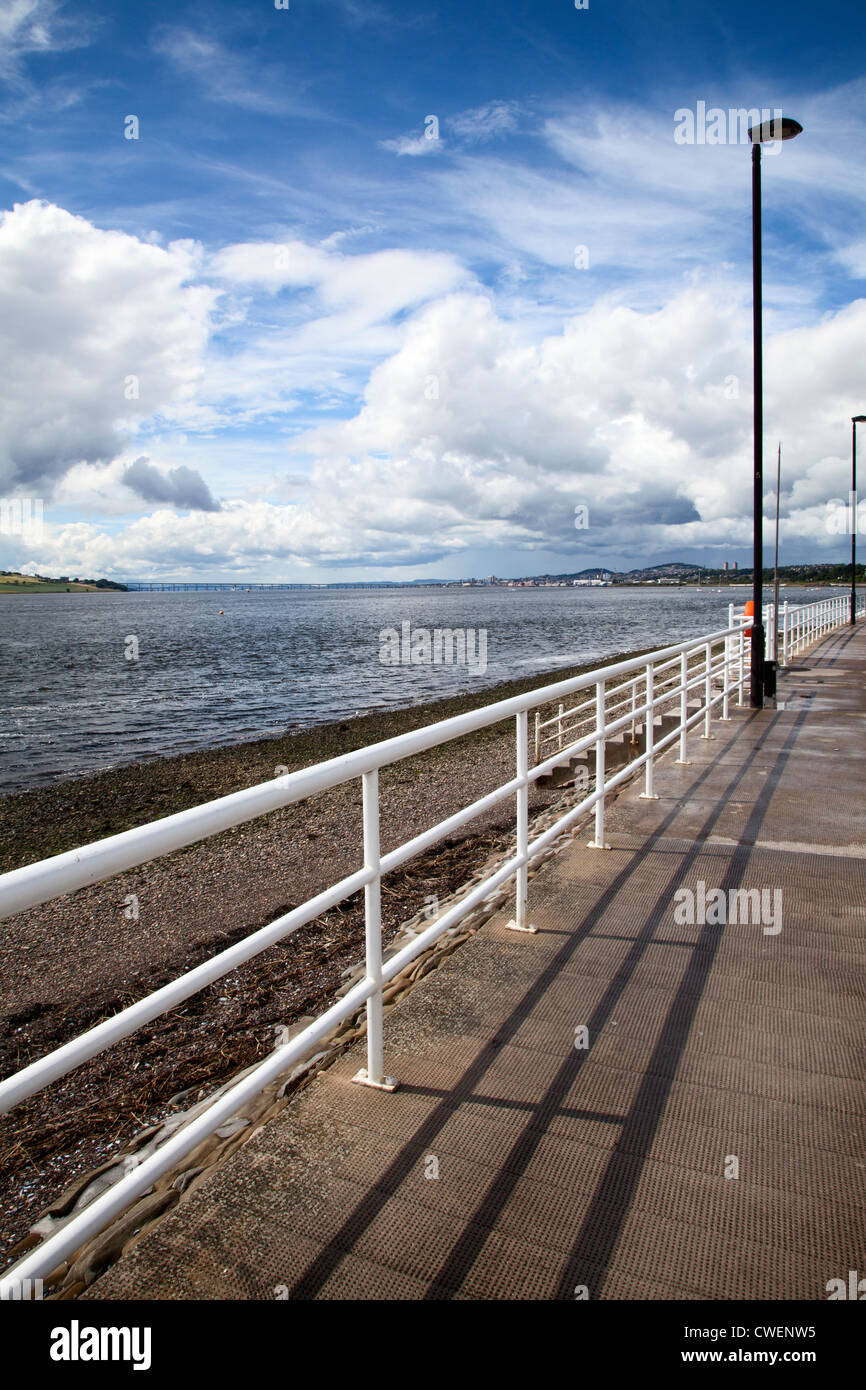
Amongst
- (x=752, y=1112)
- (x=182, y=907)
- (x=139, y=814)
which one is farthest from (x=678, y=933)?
(x=139, y=814)

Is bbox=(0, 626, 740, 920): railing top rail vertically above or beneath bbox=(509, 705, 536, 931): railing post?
above

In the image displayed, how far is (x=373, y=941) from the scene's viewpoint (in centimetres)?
292

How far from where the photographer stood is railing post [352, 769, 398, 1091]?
9.22 ft

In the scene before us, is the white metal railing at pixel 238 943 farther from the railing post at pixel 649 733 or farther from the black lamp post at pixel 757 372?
the black lamp post at pixel 757 372

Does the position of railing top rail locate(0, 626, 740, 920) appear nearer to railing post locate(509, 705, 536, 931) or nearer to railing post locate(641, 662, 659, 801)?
railing post locate(509, 705, 536, 931)

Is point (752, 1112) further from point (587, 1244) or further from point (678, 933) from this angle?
point (678, 933)

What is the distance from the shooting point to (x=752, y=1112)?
288 centimetres

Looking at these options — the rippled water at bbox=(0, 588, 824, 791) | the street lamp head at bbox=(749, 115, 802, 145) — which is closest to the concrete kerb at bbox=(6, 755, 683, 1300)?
the street lamp head at bbox=(749, 115, 802, 145)

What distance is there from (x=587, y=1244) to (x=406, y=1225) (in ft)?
1.66

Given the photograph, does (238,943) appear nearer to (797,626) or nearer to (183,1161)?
(183,1161)

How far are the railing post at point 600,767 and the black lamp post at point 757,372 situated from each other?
24.3ft

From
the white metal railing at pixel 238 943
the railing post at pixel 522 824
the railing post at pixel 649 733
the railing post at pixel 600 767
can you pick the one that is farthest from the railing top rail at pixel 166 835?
the railing post at pixel 649 733

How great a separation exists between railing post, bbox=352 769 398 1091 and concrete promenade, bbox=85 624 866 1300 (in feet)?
0.22
